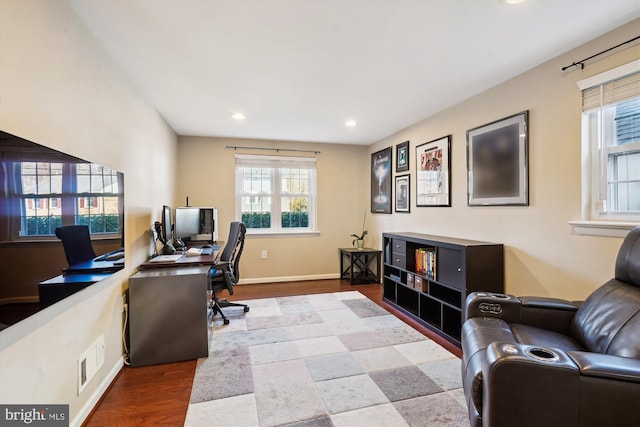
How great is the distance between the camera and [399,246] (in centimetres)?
374

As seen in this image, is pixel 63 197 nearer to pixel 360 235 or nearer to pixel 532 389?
pixel 532 389

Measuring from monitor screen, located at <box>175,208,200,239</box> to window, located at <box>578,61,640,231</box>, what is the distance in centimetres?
394

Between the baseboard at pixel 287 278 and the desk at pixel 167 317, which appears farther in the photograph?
the baseboard at pixel 287 278

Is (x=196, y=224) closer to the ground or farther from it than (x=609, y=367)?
farther from it

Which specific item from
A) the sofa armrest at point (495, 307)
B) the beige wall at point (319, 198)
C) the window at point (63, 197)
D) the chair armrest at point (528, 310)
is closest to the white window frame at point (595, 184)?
the chair armrest at point (528, 310)

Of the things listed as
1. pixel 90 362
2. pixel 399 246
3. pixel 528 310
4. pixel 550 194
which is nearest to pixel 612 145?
pixel 550 194

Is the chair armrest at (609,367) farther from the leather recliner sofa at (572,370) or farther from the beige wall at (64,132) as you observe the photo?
Result: the beige wall at (64,132)

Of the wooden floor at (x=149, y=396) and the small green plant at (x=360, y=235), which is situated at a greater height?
the small green plant at (x=360, y=235)

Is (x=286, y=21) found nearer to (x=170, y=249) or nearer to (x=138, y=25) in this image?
(x=138, y=25)

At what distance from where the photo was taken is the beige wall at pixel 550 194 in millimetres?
2064

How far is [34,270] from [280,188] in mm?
4087

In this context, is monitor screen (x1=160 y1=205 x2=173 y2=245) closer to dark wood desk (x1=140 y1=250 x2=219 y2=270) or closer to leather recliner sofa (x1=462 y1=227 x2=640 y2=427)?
dark wood desk (x1=140 y1=250 x2=219 y2=270)

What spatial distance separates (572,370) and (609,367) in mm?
132

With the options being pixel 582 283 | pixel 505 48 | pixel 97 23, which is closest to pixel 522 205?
pixel 582 283
